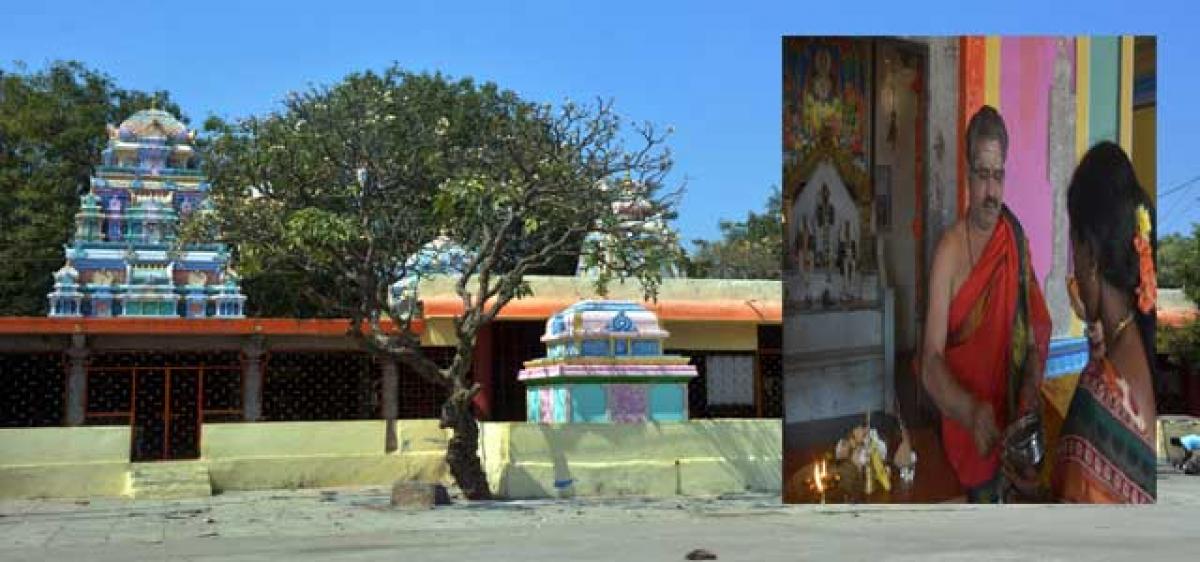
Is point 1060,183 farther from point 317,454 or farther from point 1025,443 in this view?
point 317,454

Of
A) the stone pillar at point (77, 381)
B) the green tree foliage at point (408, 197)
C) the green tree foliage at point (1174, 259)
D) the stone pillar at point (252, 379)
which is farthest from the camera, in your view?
the green tree foliage at point (1174, 259)

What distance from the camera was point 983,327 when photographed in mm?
12281

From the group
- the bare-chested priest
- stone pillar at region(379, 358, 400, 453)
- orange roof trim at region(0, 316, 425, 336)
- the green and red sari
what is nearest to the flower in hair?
the green and red sari

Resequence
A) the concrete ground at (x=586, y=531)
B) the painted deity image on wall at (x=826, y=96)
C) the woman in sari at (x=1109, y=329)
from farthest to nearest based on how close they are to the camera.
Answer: the woman in sari at (x=1109, y=329) → the painted deity image on wall at (x=826, y=96) → the concrete ground at (x=586, y=531)

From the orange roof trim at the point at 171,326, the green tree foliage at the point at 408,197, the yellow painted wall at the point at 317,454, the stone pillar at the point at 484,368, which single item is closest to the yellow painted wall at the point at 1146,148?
the green tree foliage at the point at 408,197

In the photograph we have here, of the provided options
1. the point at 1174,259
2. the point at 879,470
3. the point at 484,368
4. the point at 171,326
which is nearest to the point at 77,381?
the point at 171,326

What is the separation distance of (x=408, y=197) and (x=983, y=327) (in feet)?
32.9

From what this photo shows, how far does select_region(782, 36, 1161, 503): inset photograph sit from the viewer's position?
1181cm

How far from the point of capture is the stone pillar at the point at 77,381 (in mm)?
23547

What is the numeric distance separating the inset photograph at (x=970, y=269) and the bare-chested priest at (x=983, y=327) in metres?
0.02

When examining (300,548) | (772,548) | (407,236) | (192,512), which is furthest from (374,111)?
(772,548)

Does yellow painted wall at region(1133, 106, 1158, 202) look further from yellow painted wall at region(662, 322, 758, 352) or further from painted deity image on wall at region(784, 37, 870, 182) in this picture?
yellow painted wall at region(662, 322, 758, 352)

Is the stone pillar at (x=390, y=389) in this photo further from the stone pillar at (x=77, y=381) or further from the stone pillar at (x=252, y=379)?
the stone pillar at (x=77, y=381)

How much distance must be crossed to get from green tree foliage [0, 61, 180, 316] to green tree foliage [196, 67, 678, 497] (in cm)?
1701
